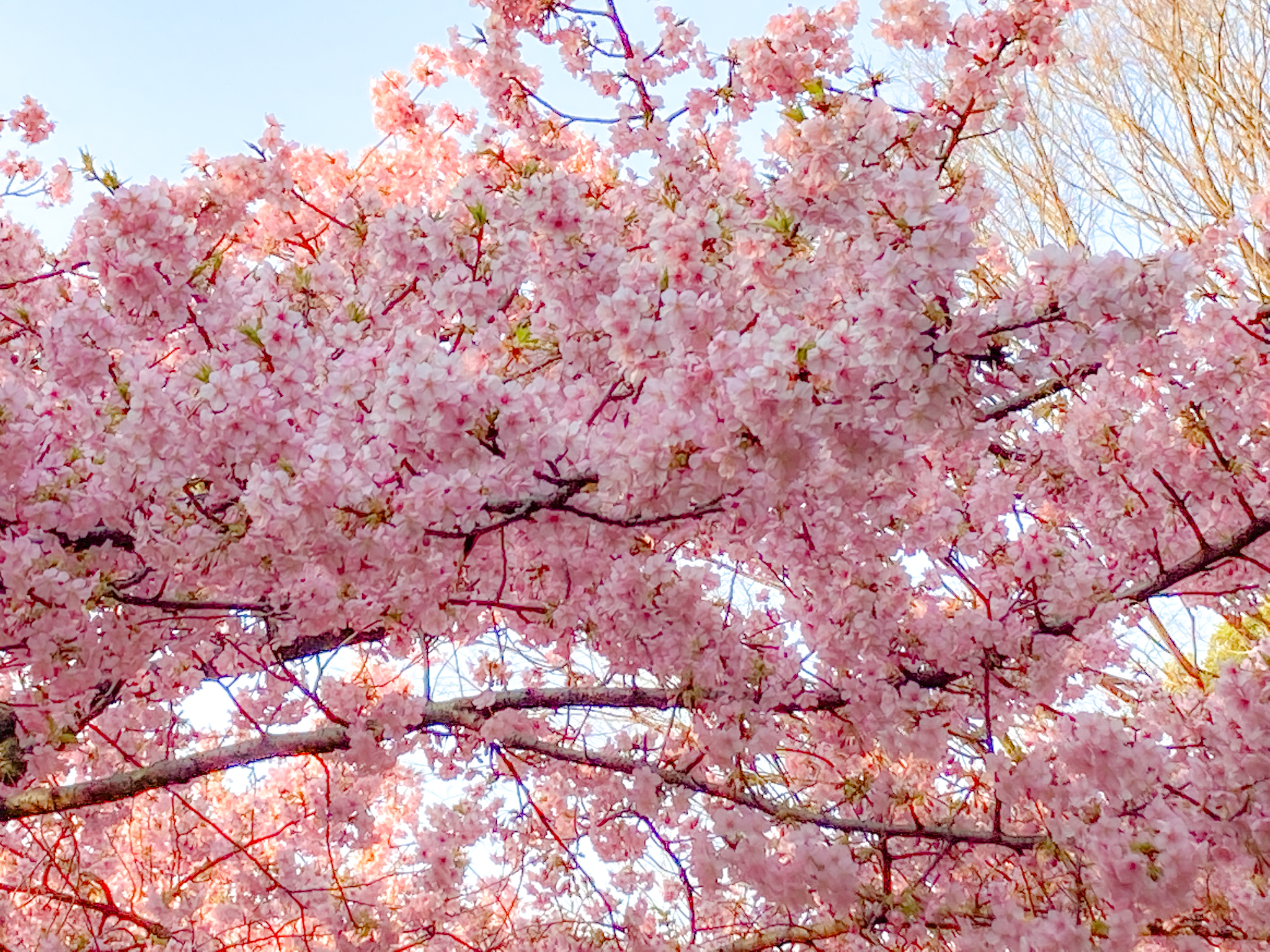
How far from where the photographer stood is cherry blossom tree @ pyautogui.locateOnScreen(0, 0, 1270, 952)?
7.94 feet

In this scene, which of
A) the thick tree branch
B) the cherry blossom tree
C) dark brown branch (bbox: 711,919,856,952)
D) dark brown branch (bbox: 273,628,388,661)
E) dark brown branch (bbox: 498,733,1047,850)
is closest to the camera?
the cherry blossom tree

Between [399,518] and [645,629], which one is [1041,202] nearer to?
[645,629]

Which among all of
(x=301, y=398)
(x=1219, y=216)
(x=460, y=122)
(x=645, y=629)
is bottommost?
(x=645, y=629)

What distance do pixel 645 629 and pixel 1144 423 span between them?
2.15 m

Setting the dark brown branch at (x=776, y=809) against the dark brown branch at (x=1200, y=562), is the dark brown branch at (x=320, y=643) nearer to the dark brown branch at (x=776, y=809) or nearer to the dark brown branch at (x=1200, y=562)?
the dark brown branch at (x=776, y=809)

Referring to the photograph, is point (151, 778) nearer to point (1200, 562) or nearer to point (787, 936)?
point (787, 936)

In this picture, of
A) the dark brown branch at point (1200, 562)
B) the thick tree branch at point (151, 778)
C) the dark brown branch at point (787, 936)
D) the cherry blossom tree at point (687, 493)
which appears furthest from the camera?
the dark brown branch at point (787, 936)

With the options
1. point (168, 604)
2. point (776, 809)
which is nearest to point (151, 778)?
point (168, 604)

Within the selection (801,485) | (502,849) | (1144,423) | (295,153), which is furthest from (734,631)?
(295,153)

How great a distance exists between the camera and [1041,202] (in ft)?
26.1

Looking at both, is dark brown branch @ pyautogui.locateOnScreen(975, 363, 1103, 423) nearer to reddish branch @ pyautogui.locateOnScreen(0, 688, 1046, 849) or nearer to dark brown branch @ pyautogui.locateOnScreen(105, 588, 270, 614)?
reddish branch @ pyautogui.locateOnScreen(0, 688, 1046, 849)

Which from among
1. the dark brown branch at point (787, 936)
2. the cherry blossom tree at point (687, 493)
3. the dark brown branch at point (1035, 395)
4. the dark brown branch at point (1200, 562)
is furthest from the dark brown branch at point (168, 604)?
the dark brown branch at point (787, 936)

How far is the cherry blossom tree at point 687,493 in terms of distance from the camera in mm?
2420

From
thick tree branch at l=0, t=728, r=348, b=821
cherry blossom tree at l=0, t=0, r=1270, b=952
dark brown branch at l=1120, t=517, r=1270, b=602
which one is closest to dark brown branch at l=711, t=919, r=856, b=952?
cherry blossom tree at l=0, t=0, r=1270, b=952
